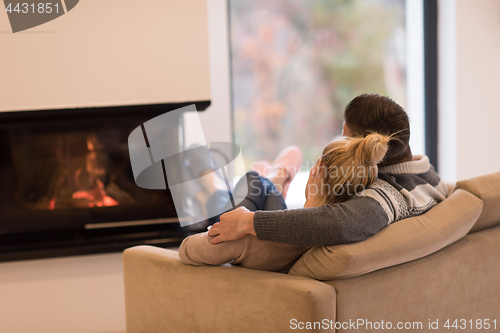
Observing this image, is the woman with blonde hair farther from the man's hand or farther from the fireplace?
the fireplace

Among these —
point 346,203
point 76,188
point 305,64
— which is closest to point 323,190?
point 346,203

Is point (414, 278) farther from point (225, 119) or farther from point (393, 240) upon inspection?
point (225, 119)

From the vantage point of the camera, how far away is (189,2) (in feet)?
7.29

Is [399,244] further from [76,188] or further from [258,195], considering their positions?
[76,188]

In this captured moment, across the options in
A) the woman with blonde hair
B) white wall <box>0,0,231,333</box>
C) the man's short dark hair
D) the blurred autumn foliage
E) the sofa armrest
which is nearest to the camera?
the sofa armrest

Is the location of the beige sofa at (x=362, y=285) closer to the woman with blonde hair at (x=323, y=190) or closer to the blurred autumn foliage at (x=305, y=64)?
the woman with blonde hair at (x=323, y=190)

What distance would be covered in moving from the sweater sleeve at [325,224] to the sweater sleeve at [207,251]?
0.40 ft

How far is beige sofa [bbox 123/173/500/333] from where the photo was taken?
1063mm

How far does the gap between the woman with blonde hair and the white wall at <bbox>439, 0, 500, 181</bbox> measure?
7.28ft

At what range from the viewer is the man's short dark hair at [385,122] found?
1.30 m

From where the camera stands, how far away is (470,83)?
121 inches

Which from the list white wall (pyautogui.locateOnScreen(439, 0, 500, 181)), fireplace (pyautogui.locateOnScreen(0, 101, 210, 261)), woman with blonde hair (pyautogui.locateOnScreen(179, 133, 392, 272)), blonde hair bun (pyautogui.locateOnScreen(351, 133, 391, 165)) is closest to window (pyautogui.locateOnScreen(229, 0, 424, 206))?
white wall (pyautogui.locateOnScreen(439, 0, 500, 181))

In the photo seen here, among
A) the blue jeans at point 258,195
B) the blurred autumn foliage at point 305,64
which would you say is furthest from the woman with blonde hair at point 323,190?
the blurred autumn foliage at point 305,64

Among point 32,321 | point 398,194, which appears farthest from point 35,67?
point 398,194
